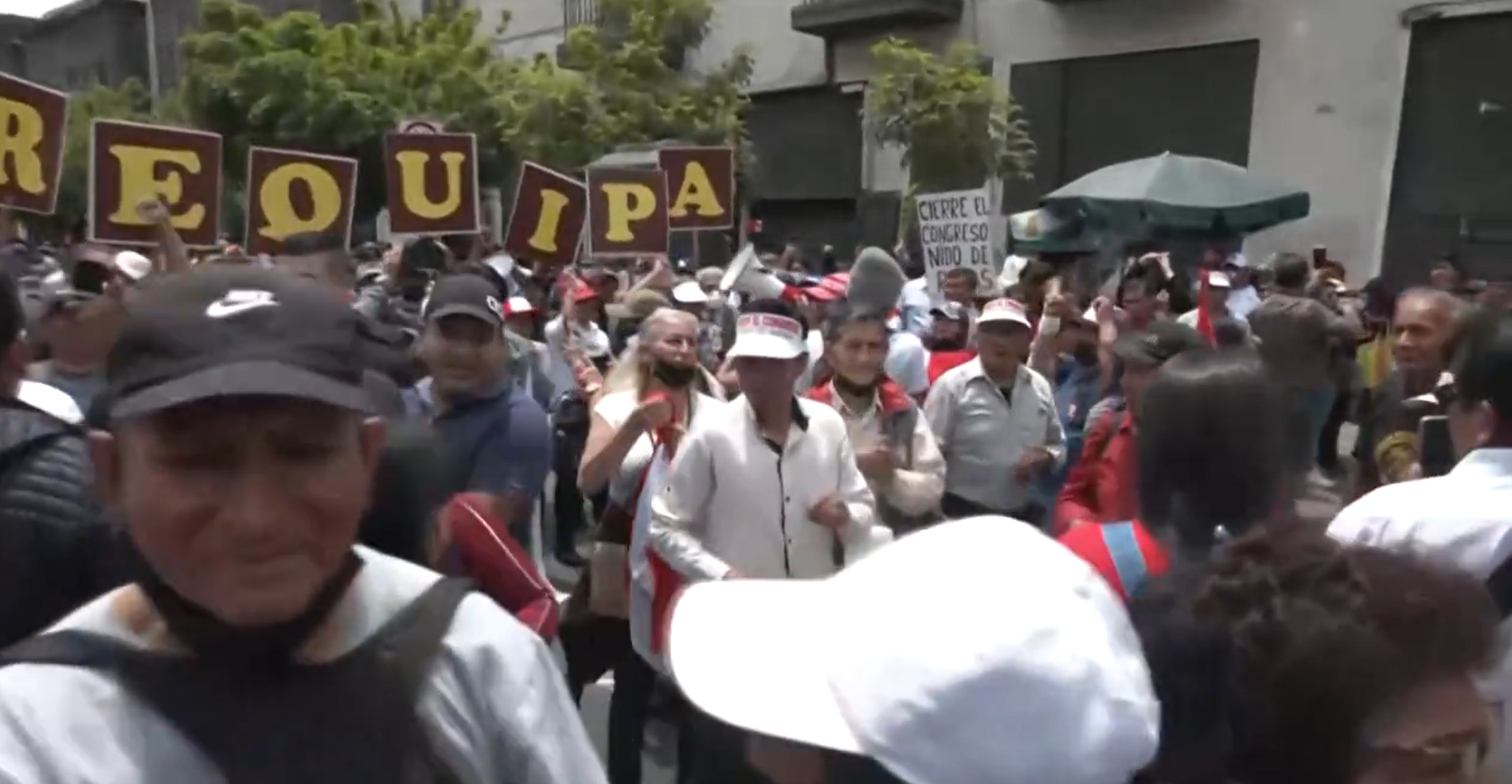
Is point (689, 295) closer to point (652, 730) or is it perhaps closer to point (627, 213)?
point (627, 213)

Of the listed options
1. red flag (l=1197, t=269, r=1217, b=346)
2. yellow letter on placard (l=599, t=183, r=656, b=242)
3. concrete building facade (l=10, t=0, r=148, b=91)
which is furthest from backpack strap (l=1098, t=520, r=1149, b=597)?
concrete building facade (l=10, t=0, r=148, b=91)

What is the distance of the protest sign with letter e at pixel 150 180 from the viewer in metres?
6.90

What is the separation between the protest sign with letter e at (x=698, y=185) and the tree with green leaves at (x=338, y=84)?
16377 mm

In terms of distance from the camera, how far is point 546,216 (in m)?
8.59

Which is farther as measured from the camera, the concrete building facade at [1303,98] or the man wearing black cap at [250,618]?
the concrete building facade at [1303,98]

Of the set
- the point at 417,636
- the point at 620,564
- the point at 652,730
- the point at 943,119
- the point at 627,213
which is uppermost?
the point at 943,119

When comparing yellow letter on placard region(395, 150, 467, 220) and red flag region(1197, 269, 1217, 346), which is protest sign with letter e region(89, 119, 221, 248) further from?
red flag region(1197, 269, 1217, 346)

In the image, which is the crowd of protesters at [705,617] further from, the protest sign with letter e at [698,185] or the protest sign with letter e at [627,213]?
the protest sign with letter e at [698,185]

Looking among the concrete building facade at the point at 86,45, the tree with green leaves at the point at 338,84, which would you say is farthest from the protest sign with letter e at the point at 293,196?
the concrete building facade at the point at 86,45

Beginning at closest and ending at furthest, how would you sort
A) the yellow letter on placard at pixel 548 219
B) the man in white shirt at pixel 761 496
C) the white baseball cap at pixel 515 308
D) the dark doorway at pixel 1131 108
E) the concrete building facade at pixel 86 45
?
the man in white shirt at pixel 761 496
the white baseball cap at pixel 515 308
the yellow letter on placard at pixel 548 219
the dark doorway at pixel 1131 108
the concrete building facade at pixel 86 45

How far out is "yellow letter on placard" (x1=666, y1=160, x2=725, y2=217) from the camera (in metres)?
9.89

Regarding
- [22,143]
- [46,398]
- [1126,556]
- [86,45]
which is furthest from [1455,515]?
[86,45]

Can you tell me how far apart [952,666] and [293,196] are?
7.18m

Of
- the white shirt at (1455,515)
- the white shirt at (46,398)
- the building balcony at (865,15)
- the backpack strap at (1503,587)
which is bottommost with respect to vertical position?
the backpack strap at (1503,587)
